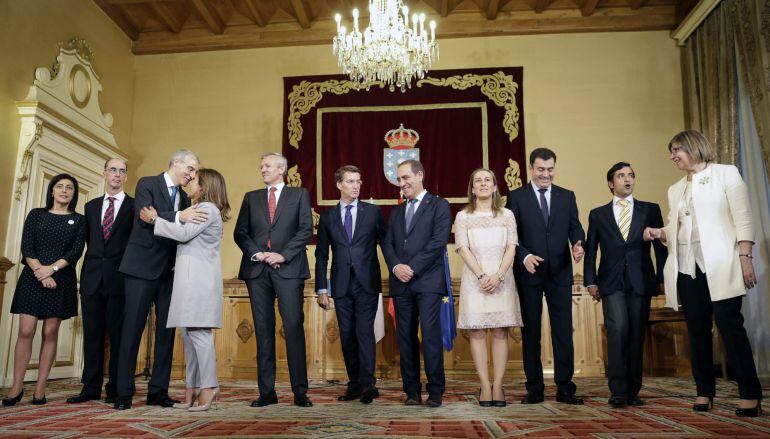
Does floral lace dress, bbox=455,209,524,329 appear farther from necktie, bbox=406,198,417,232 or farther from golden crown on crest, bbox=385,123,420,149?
golden crown on crest, bbox=385,123,420,149

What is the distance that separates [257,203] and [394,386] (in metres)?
2.07

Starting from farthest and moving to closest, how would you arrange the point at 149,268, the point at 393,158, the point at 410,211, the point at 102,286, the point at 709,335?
the point at 393,158 → the point at 102,286 → the point at 410,211 → the point at 149,268 → the point at 709,335

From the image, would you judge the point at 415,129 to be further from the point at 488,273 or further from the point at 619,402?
the point at 619,402

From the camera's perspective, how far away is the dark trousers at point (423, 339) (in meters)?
3.38

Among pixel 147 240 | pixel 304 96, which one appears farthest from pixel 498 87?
pixel 147 240

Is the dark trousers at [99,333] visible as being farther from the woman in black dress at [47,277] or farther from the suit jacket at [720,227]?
the suit jacket at [720,227]

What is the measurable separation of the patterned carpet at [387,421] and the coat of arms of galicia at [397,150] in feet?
12.4

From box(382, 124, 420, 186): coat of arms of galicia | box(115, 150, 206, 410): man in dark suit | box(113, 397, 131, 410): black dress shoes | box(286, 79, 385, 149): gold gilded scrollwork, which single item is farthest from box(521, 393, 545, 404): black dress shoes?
box(286, 79, 385, 149): gold gilded scrollwork

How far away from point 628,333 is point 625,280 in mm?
312

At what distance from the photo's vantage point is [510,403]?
11.5 feet

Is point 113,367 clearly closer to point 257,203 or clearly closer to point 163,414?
point 163,414

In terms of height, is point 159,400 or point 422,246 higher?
point 422,246

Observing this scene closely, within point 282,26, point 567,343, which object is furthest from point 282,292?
point 282,26

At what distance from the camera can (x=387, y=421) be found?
270 cm
